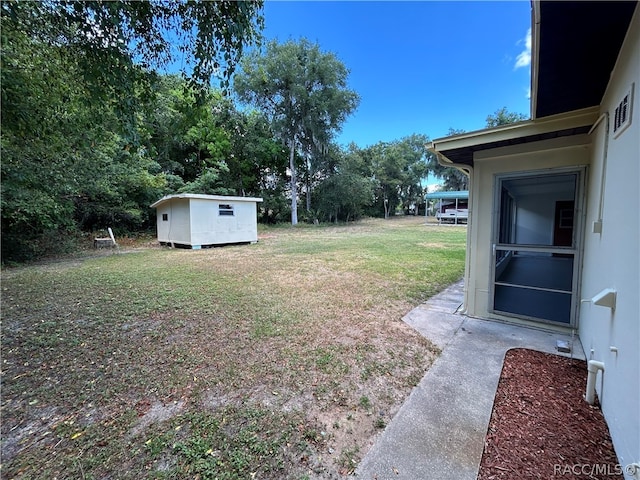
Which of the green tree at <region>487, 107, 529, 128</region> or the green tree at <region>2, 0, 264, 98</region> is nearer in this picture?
the green tree at <region>2, 0, 264, 98</region>

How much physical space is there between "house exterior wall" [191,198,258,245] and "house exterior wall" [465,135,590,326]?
9.41 metres

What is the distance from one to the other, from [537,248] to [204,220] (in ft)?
33.3

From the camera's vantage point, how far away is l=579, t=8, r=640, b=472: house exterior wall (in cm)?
137

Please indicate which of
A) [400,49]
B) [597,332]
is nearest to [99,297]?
[597,332]

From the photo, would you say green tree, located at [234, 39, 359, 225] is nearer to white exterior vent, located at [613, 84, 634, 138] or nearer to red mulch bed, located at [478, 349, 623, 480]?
red mulch bed, located at [478, 349, 623, 480]

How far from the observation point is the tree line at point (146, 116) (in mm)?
2578

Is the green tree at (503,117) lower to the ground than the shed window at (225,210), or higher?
higher

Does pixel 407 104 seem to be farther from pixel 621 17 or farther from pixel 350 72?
pixel 621 17

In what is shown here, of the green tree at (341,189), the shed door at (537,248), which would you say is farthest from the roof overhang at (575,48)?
the green tree at (341,189)

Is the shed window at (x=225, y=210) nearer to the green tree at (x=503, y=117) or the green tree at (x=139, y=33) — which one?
the green tree at (x=139, y=33)

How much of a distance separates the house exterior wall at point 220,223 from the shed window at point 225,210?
0.13 ft

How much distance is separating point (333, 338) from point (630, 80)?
3.02 m

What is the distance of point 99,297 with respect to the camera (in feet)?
15.1

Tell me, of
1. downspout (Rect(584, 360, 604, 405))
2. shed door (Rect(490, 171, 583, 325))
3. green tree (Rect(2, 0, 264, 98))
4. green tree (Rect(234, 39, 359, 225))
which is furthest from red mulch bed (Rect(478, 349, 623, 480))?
green tree (Rect(234, 39, 359, 225))
